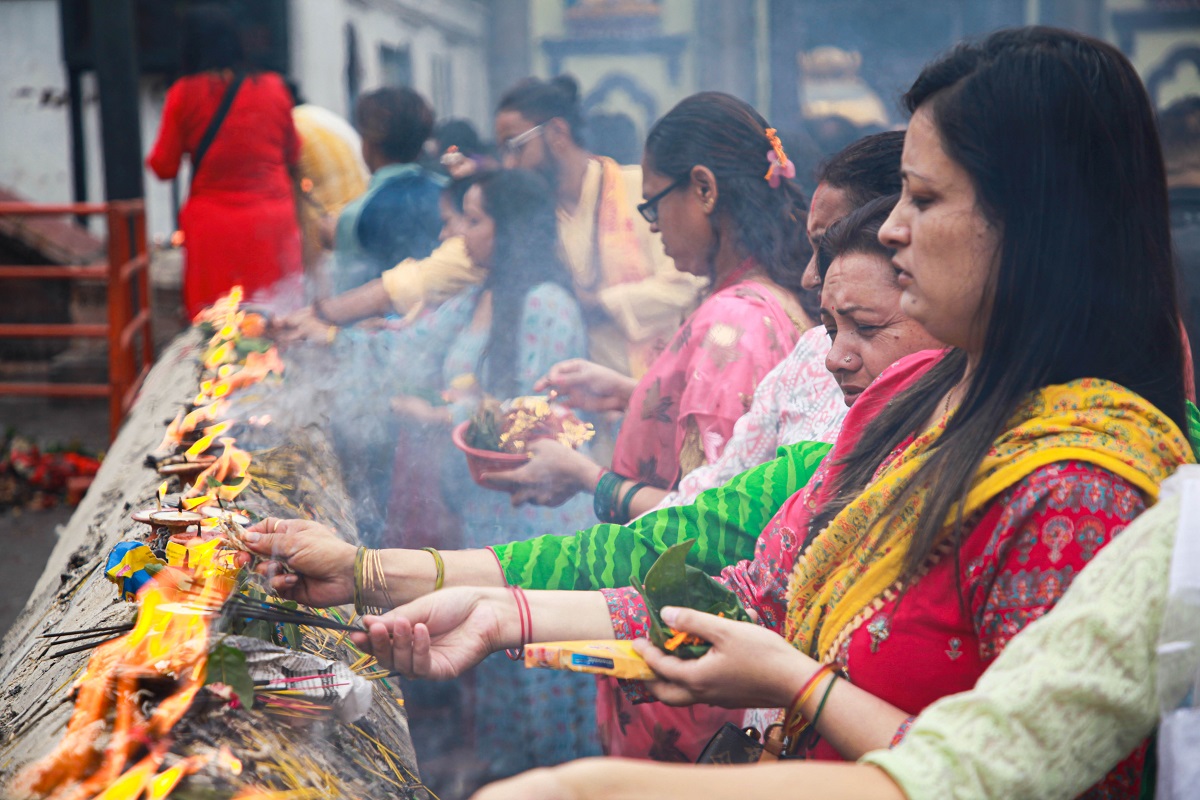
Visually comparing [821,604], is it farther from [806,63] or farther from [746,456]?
[806,63]

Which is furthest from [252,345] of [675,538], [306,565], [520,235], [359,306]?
[675,538]

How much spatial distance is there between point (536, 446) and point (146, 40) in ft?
33.7

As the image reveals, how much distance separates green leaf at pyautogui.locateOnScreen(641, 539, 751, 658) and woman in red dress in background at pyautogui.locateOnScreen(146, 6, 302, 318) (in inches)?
205

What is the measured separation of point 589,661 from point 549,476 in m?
1.48

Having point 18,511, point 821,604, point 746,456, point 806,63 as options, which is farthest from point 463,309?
point 806,63

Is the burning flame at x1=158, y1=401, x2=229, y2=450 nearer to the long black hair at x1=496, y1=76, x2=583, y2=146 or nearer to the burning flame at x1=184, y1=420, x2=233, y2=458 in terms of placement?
the burning flame at x1=184, y1=420, x2=233, y2=458

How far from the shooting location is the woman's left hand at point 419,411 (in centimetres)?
413

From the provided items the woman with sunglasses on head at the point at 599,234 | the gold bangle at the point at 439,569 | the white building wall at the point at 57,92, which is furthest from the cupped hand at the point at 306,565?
the white building wall at the point at 57,92

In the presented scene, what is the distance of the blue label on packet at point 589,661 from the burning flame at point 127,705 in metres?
0.57

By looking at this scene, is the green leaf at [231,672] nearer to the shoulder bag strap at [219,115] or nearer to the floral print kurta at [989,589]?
the floral print kurta at [989,589]

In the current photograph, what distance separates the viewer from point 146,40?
11398mm

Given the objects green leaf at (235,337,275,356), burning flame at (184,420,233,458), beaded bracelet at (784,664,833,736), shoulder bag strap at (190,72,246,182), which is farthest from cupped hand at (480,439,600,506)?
shoulder bag strap at (190,72,246,182)

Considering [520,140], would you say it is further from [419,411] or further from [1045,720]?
[1045,720]

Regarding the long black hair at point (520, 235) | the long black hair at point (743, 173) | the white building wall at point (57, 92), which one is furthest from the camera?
the white building wall at point (57, 92)
